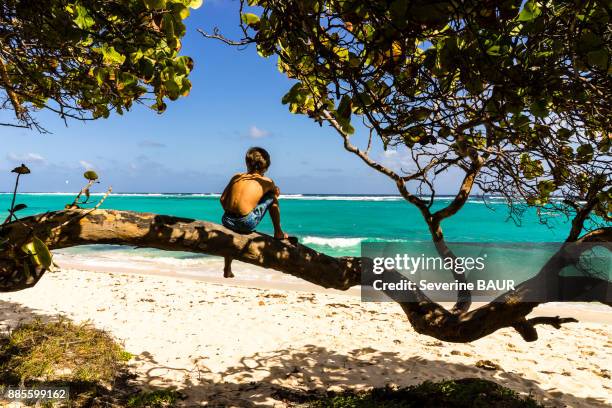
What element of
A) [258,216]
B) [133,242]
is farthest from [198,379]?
[133,242]

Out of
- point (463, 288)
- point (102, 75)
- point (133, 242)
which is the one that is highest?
point (102, 75)

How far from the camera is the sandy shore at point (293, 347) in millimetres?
5270

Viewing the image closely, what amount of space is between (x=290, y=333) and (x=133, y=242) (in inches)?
199

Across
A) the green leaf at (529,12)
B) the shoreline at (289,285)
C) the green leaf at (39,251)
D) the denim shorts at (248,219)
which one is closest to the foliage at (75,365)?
the denim shorts at (248,219)

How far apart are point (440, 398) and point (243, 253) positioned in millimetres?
2851

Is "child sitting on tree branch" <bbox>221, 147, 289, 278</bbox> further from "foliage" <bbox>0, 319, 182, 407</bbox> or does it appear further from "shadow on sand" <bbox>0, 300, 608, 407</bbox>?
"foliage" <bbox>0, 319, 182, 407</bbox>

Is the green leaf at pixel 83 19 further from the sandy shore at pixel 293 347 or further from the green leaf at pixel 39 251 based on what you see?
the sandy shore at pixel 293 347

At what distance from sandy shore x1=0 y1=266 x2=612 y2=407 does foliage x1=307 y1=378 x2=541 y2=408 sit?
2.23ft

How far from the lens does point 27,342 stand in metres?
5.32

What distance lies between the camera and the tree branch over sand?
8.59ft

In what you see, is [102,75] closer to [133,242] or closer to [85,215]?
[85,215]

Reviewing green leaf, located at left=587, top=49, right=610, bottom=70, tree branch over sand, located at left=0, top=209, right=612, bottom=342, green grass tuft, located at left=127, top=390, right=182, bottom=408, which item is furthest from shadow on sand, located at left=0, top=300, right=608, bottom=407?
green leaf, located at left=587, top=49, right=610, bottom=70

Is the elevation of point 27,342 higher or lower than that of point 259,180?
lower

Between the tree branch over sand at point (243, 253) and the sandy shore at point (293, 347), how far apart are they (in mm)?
2222
